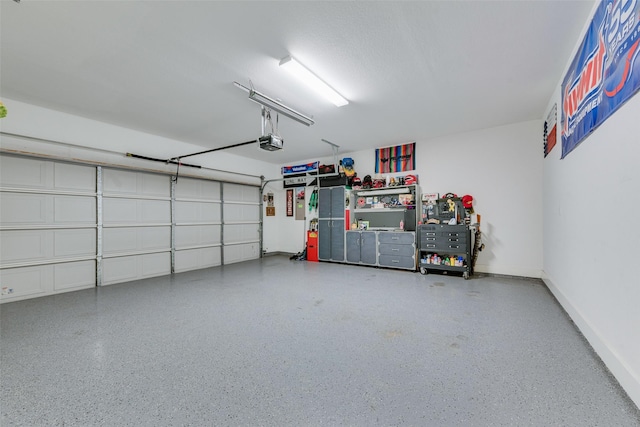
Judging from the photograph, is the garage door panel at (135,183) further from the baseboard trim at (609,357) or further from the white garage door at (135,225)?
the baseboard trim at (609,357)

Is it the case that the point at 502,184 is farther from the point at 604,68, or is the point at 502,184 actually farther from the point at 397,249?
the point at 604,68

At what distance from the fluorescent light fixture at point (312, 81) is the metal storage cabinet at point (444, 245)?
10.4 ft

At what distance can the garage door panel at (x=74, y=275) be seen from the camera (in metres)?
4.21

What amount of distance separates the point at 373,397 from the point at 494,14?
3318 millimetres

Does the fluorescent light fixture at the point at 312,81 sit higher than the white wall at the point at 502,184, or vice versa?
the fluorescent light fixture at the point at 312,81

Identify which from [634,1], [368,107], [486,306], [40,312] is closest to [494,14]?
[634,1]

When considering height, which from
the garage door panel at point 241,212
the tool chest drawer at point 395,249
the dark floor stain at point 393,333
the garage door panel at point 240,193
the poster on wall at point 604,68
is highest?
the poster on wall at point 604,68

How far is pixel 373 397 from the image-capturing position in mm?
1677

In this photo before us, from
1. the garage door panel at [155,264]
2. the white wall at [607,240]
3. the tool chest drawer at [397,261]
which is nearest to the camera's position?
the white wall at [607,240]

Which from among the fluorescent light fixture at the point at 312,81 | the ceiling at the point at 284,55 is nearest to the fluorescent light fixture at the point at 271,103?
the ceiling at the point at 284,55

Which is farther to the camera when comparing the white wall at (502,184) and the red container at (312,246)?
the red container at (312,246)

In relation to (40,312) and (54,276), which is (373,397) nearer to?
(40,312)

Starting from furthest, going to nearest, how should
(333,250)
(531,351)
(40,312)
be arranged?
(333,250) → (40,312) → (531,351)

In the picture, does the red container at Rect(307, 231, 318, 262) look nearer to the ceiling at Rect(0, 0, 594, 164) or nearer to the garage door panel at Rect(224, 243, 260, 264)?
the garage door panel at Rect(224, 243, 260, 264)
